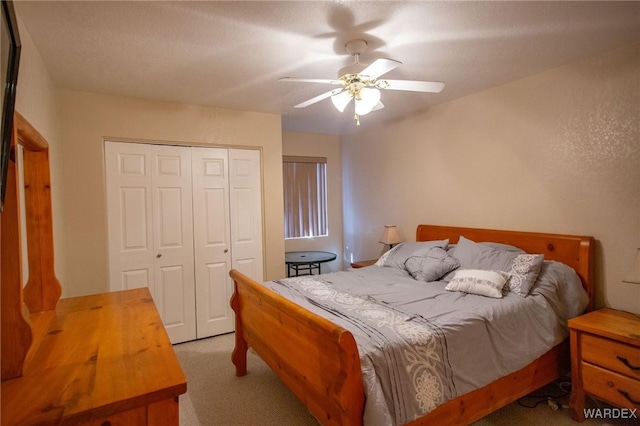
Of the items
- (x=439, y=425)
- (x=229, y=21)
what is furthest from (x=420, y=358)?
(x=229, y=21)

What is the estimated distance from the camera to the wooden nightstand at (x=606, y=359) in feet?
6.13

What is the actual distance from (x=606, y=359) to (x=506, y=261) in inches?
32.4

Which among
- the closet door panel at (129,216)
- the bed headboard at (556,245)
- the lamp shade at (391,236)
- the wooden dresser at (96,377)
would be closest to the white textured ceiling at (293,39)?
the closet door panel at (129,216)

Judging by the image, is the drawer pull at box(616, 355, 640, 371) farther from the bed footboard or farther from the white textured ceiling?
the white textured ceiling

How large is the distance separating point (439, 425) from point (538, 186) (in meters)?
2.06

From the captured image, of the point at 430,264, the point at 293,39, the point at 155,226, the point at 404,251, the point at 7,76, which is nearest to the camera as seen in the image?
the point at 7,76

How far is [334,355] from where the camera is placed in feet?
4.96

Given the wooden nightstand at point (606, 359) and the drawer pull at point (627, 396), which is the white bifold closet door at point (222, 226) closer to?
the wooden nightstand at point (606, 359)

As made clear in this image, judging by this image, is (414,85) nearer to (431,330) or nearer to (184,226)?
(431,330)

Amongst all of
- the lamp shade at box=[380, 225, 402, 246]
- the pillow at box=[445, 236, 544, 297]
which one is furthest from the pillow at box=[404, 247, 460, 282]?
the lamp shade at box=[380, 225, 402, 246]

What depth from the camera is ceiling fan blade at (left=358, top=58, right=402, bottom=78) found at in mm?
1821

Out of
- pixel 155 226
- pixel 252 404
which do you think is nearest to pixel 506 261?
pixel 252 404

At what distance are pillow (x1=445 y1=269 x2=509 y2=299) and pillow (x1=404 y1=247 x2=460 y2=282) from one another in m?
0.27

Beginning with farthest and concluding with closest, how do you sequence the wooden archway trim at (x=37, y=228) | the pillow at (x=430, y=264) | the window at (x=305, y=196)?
the window at (x=305, y=196) < the pillow at (x=430, y=264) < the wooden archway trim at (x=37, y=228)
